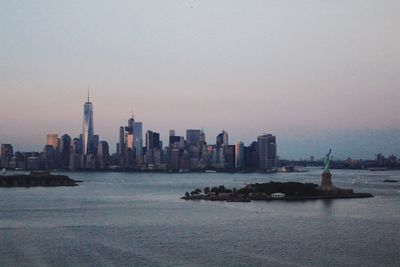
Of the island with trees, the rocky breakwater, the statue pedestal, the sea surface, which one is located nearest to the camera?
the sea surface

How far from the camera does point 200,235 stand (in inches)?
681

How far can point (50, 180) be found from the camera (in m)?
50.7

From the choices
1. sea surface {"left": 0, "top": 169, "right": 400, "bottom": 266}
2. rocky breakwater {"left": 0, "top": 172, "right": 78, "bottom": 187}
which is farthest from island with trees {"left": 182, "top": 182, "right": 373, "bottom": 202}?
rocky breakwater {"left": 0, "top": 172, "right": 78, "bottom": 187}

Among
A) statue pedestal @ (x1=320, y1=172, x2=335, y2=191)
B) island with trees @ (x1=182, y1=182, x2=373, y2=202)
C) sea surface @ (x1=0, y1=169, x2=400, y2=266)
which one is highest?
statue pedestal @ (x1=320, y1=172, x2=335, y2=191)

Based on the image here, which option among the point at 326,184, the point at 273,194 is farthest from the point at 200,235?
the point at 326,184

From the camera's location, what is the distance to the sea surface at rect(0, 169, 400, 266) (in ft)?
44.9

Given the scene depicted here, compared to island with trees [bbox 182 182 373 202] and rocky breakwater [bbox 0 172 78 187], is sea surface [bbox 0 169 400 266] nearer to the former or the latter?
island with trees [bbox 182 182 373 202]

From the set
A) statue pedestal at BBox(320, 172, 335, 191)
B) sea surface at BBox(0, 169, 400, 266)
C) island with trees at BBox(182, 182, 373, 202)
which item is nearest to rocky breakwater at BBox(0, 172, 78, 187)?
island with trees at BBox(182, 182, 373, 202)

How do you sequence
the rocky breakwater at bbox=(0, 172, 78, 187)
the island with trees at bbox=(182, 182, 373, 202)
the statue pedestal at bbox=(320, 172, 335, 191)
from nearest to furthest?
the island with trees at bbox=(182, 182, 373, 202), the statue pedestal at bbox=(320, 172, 335, 191), the rocky breakwater at bbox=(0, 172, 78, 187)

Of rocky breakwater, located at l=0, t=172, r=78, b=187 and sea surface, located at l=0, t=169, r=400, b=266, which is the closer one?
sea surface, located at l=0, t=169, r=400, b=266

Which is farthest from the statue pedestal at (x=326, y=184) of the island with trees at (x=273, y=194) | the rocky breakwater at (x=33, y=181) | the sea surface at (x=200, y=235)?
the rocky breakwater at (x=33, y=181)

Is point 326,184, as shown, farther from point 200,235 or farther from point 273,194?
point 200,235

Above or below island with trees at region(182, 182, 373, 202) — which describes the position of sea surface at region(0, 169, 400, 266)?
below

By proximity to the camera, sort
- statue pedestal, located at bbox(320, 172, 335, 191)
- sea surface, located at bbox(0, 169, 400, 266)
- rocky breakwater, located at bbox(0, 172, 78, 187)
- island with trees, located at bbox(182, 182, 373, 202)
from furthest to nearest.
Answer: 1. rocky breakwater, located at bbox(0, 172, 78, 187)
2. statue pedestal, located at bbox(320, 172, 335, 191)
3. island with trees, located at bbox(182, 182, 373, 202)
4. sea surface, located at bbox(0, 169, 400, 266)
